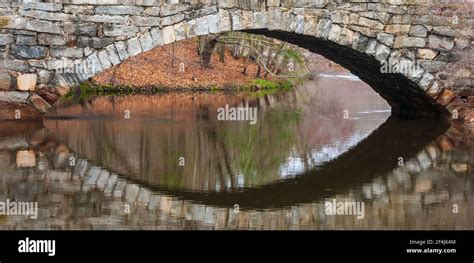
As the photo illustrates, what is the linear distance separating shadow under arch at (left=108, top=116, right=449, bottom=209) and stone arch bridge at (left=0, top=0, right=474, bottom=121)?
143 centimetres

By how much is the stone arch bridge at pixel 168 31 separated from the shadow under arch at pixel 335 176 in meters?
1.43

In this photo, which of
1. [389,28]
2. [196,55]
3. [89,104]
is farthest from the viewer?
[196,55]

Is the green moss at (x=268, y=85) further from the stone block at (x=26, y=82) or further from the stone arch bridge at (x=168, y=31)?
the stone block at (x=26, y=82)

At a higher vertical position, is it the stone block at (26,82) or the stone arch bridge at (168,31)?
the stone arch bridge at (168,31)

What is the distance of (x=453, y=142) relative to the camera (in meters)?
10.9

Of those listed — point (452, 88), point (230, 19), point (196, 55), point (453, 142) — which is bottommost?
point (453, 142)

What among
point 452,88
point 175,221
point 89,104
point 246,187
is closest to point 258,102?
point 89,104

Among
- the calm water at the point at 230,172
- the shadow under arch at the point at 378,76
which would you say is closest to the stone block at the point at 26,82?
the calm water at the point at 230,172

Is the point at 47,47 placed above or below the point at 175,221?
above

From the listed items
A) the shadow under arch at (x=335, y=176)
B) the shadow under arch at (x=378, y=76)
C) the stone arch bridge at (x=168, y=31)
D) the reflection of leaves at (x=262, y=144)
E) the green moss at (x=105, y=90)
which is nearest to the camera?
the shadow under arch at (x=335, y=176)

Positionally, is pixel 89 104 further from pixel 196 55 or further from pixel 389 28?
pixel 196 55

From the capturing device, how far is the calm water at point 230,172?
20.1 ft

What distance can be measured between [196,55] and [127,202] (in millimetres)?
21492

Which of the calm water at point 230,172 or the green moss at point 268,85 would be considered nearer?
the calm water at point 230,172
